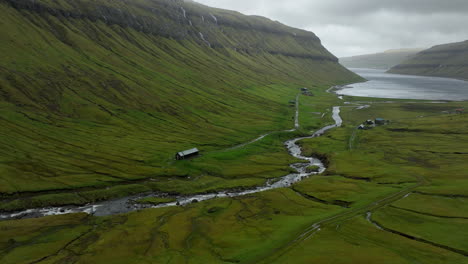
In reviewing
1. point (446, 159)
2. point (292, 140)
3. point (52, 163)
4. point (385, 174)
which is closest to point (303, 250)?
point (385, 174)

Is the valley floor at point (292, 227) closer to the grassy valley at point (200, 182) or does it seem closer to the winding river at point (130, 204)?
the grassy valley at point (200, 182)

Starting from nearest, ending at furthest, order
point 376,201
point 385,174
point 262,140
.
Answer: point 376,201 < point 385,174 < point 262,140

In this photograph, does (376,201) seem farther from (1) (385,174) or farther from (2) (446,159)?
(2) (446,159)

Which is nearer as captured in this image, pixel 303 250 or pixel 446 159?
pixel 303 250

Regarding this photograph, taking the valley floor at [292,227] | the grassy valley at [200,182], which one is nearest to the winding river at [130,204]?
the grassy valley at [200,182]

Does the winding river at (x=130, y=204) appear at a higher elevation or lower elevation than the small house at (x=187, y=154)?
lower

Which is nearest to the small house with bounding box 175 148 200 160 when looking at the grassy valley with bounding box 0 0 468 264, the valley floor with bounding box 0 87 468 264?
the grassy valley with bounding box 0 0 468 264
